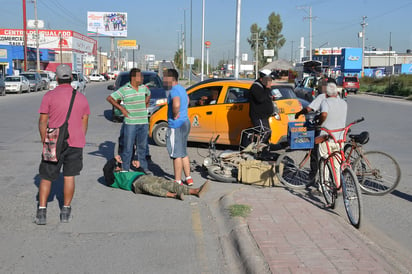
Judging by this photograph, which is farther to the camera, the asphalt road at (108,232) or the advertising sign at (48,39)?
the advertising sign at (48,39)

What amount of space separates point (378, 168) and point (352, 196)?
139cm

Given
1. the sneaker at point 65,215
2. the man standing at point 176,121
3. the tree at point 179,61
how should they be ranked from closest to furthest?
the sneaker at point 65,215 → the man standing at point 176,121 → the tree at point 179,61

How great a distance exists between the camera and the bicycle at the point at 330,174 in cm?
565

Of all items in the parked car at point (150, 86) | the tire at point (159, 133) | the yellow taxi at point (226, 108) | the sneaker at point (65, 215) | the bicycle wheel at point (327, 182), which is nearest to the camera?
the sneaker at point (65, 215)

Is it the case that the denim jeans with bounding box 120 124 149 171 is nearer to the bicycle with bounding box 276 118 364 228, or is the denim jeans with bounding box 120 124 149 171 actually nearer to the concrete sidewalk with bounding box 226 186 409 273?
the concrete sidewalk with bounding box 226 186 409 273

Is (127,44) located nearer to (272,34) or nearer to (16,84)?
(272,34)

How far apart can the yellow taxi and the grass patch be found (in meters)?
3.92

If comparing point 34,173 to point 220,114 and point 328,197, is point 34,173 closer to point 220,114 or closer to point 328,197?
point 220,114

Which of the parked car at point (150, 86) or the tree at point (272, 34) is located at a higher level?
the tree at point (272, 34)

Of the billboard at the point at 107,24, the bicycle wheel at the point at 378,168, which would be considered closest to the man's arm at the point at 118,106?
the bicycle wheel at the point at 378,168

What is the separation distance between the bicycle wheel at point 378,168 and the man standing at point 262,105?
227 centimetres

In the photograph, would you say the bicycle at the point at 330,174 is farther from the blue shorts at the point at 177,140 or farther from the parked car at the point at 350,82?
the parked car at the point at 350,82

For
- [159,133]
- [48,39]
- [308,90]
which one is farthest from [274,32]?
[159,133]

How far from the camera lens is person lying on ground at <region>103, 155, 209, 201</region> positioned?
22.7 feet
